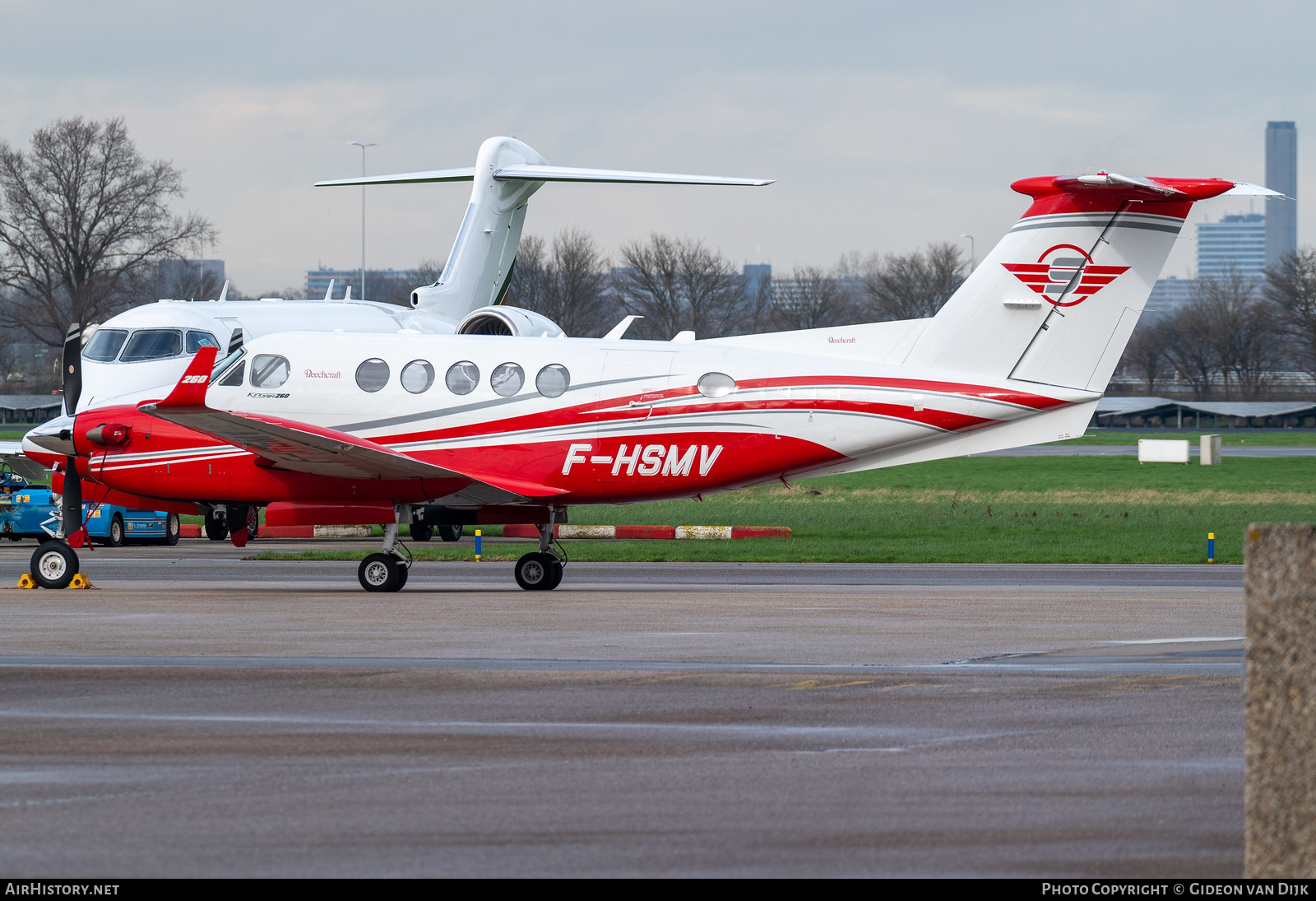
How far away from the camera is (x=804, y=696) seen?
10602 mm

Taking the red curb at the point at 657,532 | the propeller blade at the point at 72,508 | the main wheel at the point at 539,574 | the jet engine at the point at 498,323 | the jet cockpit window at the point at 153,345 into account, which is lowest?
the red curb at the point at 657,532

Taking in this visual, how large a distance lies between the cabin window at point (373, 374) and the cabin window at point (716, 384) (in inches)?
158

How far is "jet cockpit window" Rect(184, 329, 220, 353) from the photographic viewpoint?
2483 cm

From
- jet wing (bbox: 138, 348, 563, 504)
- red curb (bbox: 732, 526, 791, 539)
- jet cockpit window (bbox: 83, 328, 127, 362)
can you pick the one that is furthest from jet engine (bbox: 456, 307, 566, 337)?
jet wing (bbox: 138, 348, 563, 504)

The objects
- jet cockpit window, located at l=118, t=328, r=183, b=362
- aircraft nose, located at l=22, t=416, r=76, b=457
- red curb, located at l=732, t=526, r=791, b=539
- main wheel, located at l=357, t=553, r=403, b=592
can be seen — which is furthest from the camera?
red curb, located at l=732, t=526, r=791, b=539

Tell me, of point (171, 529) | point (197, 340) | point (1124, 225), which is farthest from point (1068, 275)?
point (171, 529)

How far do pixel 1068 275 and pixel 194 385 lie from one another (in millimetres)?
10476

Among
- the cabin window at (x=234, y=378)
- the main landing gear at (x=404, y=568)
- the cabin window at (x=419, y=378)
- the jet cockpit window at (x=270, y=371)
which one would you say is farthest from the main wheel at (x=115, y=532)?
the cabin window at (x=419, y=378)

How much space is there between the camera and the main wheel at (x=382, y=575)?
62.6ft

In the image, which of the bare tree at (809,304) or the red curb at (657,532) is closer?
the red curb at (657,532)

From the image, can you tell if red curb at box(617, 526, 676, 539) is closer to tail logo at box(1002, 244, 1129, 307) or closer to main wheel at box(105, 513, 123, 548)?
main wheel at box(105, 513, 123, 548)

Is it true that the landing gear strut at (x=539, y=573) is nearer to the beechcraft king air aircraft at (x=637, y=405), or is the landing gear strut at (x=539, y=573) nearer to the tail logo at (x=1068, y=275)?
the beechcraft king air aircraft at (x=637, y=405)

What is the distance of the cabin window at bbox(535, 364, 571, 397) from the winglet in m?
4.01
